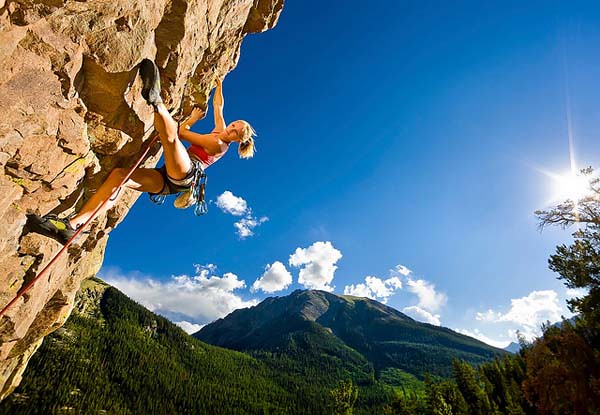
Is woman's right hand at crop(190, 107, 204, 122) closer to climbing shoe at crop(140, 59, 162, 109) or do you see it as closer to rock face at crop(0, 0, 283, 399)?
rock face at crop(0, 0, 283, 399)

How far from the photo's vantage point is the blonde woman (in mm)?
4180

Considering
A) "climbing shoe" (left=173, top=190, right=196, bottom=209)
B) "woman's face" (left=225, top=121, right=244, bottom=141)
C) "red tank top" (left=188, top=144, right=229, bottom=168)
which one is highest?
"woman's face" (left=225, top=121, right=244, bottom=141)

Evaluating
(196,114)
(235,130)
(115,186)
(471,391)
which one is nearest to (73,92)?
(115,186)

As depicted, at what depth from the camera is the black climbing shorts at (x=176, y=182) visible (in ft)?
16.0

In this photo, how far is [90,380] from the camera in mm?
109562

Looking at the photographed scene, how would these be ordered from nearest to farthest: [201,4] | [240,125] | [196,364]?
[240,125]
[201,4]
[196,364]

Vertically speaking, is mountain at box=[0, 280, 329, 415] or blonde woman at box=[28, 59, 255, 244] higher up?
mountain at box=[0, 280, 329, 415]

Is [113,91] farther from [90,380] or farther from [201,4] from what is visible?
[90,380]

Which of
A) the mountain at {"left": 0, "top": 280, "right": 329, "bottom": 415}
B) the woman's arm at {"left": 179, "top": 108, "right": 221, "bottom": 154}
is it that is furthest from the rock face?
the mountain at {"left": 0, "top": 280, "right": 329, "bottom": 415}

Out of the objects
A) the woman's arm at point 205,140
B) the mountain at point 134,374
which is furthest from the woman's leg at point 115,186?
the mountain at point 134,374

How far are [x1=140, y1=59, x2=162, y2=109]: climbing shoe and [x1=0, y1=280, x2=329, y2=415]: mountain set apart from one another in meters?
126

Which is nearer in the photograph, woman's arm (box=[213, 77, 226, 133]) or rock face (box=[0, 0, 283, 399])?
rock face (box=[0, 0, 283, 399])

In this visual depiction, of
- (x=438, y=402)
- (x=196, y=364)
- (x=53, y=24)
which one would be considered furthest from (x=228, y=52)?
(x=196, y=364)

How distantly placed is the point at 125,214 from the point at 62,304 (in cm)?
342
